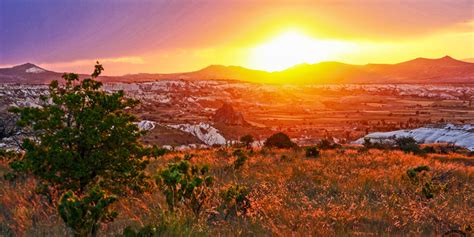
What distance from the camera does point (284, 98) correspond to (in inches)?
6422

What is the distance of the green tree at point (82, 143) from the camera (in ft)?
22.3

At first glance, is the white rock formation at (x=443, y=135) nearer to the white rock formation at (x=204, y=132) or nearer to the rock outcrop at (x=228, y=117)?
the white rock formation at (x=204, y=132)

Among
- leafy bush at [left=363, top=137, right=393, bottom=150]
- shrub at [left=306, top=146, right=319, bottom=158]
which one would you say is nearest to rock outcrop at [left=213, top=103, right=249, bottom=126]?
leafy bush at [left=363, top=137, right=393, bottom=150]

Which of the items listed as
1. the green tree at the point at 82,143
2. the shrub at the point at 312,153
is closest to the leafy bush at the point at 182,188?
the green tree at the point at 82,143

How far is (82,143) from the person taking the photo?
7.02 meters

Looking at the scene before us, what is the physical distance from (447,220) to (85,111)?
6.14m

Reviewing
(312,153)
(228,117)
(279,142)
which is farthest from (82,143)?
(228,117)

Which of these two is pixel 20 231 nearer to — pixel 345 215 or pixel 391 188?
pixel 345 215

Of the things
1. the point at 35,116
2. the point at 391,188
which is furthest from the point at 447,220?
the point at 35,116

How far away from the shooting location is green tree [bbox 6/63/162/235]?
6801 mm

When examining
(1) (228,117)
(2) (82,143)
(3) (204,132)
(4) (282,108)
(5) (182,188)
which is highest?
(2) (82,143)

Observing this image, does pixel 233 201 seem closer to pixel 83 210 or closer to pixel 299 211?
pixel 299 211

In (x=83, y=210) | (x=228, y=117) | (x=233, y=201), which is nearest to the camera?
(x=83, y=210)

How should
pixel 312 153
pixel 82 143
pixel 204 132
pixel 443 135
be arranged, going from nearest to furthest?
1. pixel 82 143
2. pixel 312 153
3. pixel 443 135
4. pixel 204 132
